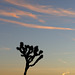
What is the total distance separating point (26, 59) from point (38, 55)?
5.49 ft

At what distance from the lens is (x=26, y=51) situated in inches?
2739

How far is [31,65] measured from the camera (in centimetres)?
7131

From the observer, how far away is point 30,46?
6925 cm

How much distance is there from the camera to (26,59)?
70.4 metres

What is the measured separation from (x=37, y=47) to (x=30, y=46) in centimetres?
91

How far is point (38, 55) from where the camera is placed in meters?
69.9

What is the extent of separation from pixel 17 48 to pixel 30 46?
170cm

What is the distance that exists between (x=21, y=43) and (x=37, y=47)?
6.80 feet

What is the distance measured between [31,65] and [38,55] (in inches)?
83.4

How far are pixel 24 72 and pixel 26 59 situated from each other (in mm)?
2412

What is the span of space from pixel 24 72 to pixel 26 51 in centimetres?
372

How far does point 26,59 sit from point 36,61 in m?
1.34

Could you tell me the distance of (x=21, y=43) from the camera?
2734 inches
